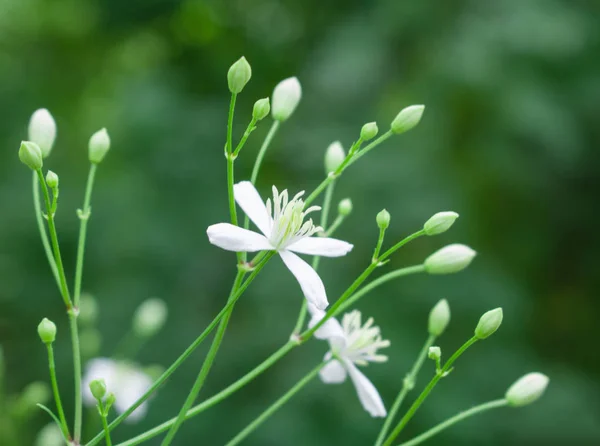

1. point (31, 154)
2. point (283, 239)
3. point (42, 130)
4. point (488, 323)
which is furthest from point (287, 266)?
point (42, 130)

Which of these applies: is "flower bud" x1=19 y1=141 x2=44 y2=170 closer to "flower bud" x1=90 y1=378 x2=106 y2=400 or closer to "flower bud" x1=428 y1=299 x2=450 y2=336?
"flower bud" x1=90 y1=378 x2=106 y2=400

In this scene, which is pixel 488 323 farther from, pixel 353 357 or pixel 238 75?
pixel 238 75

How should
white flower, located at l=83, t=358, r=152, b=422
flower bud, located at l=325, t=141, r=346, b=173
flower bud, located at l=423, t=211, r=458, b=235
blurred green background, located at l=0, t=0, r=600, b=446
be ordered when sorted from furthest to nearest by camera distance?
blurred green background, located at l=0, t=0, r=600, b=446
white flower, located at l=83, t=358, r=152, b=422
flower bud, located at l=325, t=141, r=346, b=173
flower bud, located at l=423, t=211, r=458, b=235

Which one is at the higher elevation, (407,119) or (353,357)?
(407,119)

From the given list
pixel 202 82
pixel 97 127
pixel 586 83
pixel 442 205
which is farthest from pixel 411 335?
pixel 97 127

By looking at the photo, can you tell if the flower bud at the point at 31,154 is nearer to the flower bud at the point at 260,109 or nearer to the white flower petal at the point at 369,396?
the flower bud at the point at 260,109

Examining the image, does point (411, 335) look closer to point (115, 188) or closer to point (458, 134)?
point (458, 134)

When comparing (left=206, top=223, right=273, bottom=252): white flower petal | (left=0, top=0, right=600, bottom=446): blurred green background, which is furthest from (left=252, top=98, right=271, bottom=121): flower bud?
(left=0, top=0, right=600, bottom=446): blurred green background
